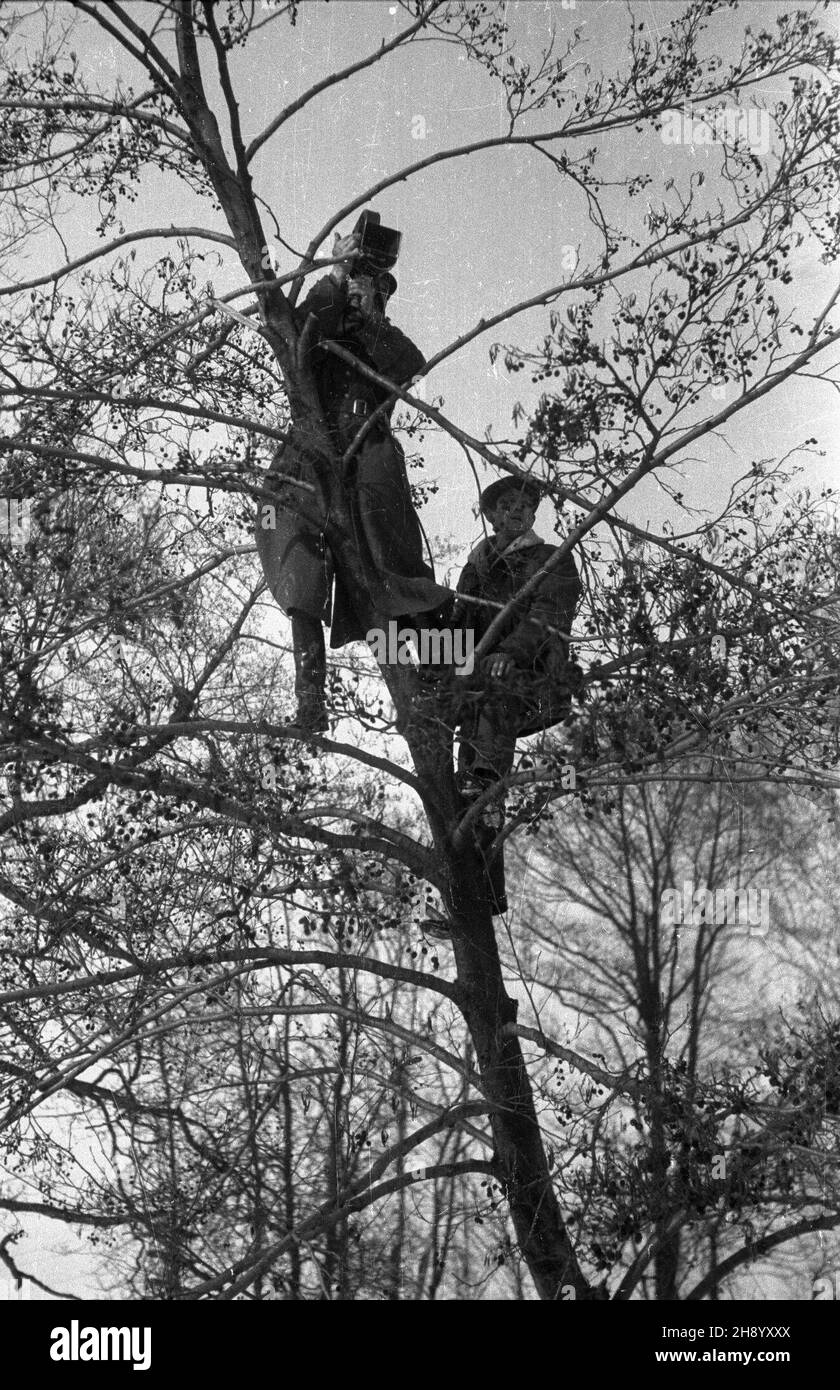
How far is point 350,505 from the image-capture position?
302 centimetres

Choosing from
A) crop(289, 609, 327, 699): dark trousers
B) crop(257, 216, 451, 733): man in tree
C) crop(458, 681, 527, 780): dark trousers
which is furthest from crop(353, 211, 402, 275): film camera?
crop(458, 681, 527, 780): dark trousers

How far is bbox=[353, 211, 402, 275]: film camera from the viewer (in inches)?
120

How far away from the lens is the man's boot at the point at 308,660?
2.98 metres

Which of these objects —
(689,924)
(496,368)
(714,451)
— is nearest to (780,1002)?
(689,924)

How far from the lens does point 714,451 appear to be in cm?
319

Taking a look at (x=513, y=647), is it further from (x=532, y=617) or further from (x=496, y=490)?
(x=496, y=490)

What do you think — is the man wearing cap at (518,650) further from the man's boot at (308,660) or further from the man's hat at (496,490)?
the man's boot at (308,660)

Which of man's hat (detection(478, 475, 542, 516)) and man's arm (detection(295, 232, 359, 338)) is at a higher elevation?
man's arm (detection(295, 232, 359, 338))

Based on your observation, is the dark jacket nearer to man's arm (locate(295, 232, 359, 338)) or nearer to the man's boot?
the man's boot

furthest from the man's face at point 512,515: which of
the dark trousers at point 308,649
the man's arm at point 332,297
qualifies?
the man's arm at point 332,297

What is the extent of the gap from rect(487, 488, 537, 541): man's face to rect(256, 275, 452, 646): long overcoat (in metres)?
0.16

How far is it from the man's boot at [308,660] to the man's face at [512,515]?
0.41 metres

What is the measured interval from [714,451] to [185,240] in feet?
3.93

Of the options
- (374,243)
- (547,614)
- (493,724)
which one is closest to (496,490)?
(547,614)
